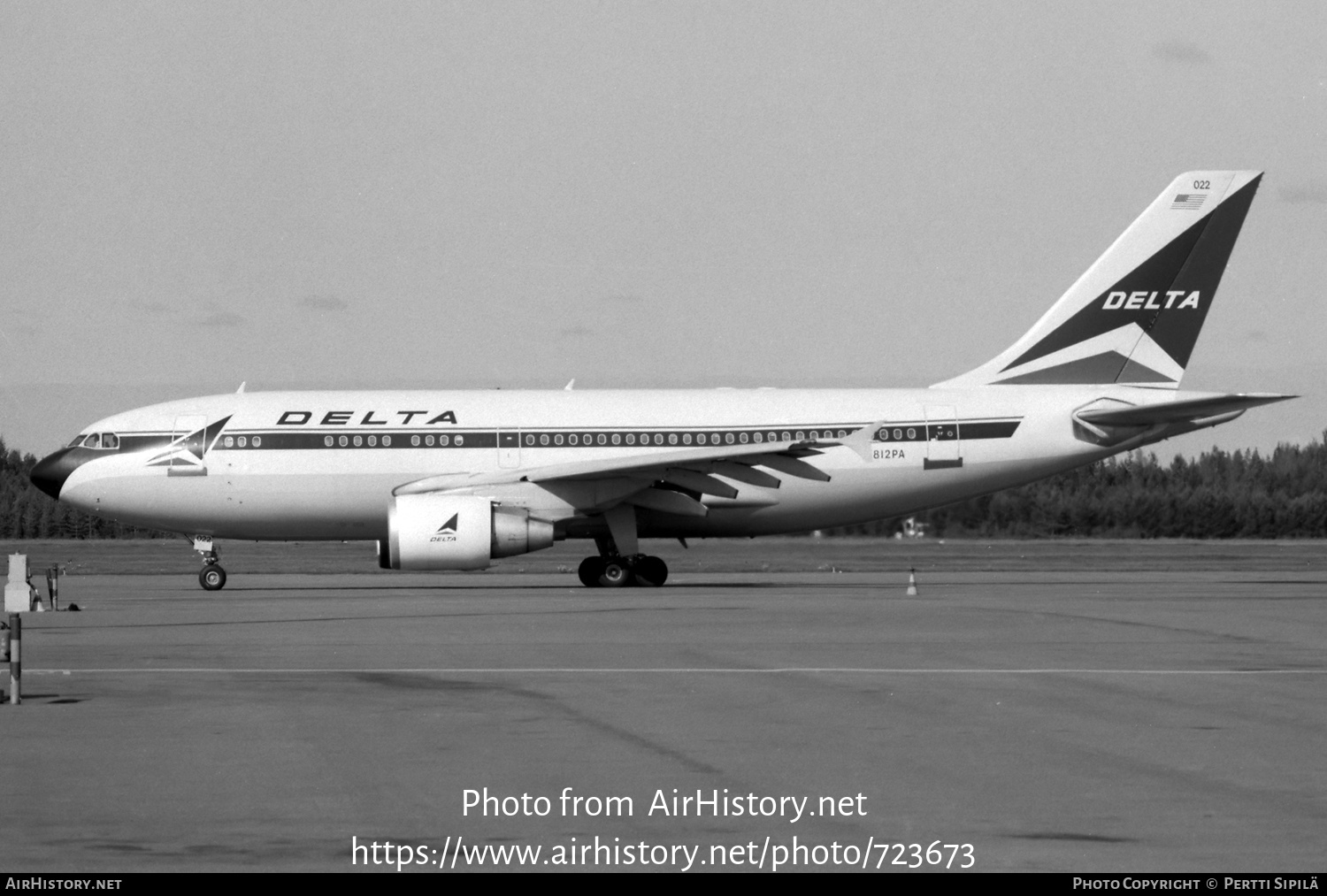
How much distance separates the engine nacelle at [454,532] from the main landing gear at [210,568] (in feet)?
11.1

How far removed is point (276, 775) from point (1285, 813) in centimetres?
513

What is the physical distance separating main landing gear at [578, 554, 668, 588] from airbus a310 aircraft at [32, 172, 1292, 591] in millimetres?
45

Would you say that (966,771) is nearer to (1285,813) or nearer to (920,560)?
(1285,813)

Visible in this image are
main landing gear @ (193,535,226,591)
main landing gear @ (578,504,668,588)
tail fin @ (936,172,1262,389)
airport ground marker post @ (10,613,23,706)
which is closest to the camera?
airport ground marker post @ (10,613,23,706)

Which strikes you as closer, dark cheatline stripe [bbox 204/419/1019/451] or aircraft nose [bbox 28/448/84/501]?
dark cheatline stripe [bbox 204/419/1019/451]

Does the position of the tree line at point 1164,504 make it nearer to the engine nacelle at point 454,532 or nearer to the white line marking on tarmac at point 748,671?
the engine nacelle at point 454,532

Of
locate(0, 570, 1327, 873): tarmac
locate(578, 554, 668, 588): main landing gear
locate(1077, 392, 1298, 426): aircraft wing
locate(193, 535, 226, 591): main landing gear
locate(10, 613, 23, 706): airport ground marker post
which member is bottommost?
locate(0, 570, 1327, 873): tarmac

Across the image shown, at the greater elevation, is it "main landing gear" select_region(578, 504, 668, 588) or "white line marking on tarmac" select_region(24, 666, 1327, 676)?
"main landing gear" select_region(578, 504, 668, 588)

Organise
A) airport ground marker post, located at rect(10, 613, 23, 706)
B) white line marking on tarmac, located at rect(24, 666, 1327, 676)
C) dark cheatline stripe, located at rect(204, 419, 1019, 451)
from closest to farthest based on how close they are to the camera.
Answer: airport ground marker post, located at rect(10, 613, 23, 706)
white line marking on tarmac, located at rect(24, 666, 1327, 676)
dark cheatline stripe, located at rect(204, 419, 1019, 451)

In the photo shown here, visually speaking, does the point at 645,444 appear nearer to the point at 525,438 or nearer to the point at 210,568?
the point at 525,438

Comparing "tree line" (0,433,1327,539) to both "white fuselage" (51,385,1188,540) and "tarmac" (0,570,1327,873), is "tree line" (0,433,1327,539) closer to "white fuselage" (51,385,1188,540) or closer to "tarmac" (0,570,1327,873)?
"white fuselage" (51,385,1188,540)

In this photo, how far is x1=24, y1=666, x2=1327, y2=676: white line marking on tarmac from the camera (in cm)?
1464

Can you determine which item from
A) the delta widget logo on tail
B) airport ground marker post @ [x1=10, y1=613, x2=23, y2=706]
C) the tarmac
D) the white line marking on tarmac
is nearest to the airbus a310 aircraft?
the delta widget logo on tail
